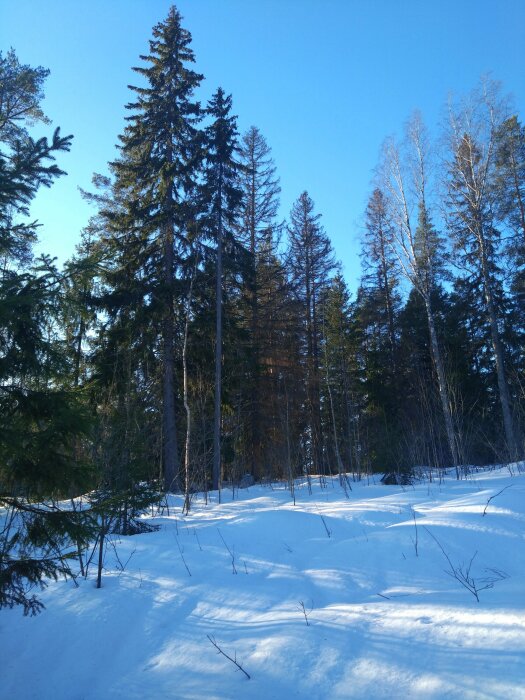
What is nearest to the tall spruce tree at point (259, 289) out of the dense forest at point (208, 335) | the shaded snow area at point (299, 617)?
the dense forest at point (208, 335)

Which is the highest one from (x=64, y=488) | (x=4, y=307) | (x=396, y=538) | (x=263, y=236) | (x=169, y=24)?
(x=169, y=24)

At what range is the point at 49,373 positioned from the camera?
411 cm

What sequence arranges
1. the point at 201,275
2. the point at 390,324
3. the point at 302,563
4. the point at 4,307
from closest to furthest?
the point at 4,307
the point at 302,563
the point at 201,275
the point at 390,324

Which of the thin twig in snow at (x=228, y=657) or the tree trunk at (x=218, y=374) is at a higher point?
the tree trunk at (x=218, y=374)

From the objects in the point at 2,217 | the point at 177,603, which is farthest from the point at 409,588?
the point at 2,217

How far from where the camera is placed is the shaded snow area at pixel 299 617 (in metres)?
2.86

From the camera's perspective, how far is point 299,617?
12.3 ft

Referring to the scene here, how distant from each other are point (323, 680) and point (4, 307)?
3.58 meters

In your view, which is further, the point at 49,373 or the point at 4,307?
the point at 49,373

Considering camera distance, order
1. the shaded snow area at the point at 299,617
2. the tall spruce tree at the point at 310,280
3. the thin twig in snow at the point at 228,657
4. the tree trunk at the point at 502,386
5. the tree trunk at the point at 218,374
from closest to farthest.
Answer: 1. the shaded snow area at the point at 299,617
2. the thin twig in snow at the point at 228,657
3. the tree trunk at the point at 218,374
4. the tree trunk at the point at 502,386
5. the tall spruce tree at the point at 310,280

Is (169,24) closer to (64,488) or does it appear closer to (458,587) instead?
(64,488)

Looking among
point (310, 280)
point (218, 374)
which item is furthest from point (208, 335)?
point (310, 280)

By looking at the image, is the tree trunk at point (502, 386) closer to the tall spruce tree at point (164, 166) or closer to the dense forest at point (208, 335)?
the dense forest at point (208, 335)

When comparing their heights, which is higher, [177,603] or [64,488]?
[64,488]
